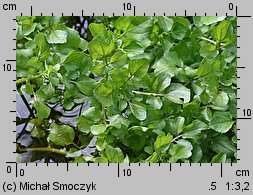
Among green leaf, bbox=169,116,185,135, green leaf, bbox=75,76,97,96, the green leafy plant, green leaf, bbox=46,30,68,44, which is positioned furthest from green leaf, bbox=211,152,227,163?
green leaf, bbox=46,30,68,44

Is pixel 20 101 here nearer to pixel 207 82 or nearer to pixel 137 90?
pixel 137 90

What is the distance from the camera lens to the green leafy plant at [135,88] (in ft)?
4.28

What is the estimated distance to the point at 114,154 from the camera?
4.24ft

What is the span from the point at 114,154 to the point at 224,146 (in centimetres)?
27

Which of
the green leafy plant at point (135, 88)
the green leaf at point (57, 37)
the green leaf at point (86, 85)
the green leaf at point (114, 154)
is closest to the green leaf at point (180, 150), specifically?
the green leafy plant at point (135, 88)

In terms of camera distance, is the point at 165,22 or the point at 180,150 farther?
the point at 165,22

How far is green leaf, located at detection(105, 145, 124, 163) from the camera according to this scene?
1288 mm

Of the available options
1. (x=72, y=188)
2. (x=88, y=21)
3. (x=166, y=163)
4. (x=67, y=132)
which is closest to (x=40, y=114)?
(x=67, y=132)

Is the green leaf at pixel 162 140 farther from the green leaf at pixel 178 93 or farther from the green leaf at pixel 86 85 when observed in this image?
the green leaf at pixel 86 85

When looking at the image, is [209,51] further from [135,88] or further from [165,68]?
[135,88]

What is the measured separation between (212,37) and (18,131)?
0.55 m

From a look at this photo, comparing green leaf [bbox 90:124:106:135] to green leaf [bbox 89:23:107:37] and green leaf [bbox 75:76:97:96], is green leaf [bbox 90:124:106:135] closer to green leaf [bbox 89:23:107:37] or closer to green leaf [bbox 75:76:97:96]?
green leaf [bbox 75:76:97:96]

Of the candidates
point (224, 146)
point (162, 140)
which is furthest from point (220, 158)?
point (162, 140)

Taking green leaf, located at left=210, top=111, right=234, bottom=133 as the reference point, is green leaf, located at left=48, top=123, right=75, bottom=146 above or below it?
below
